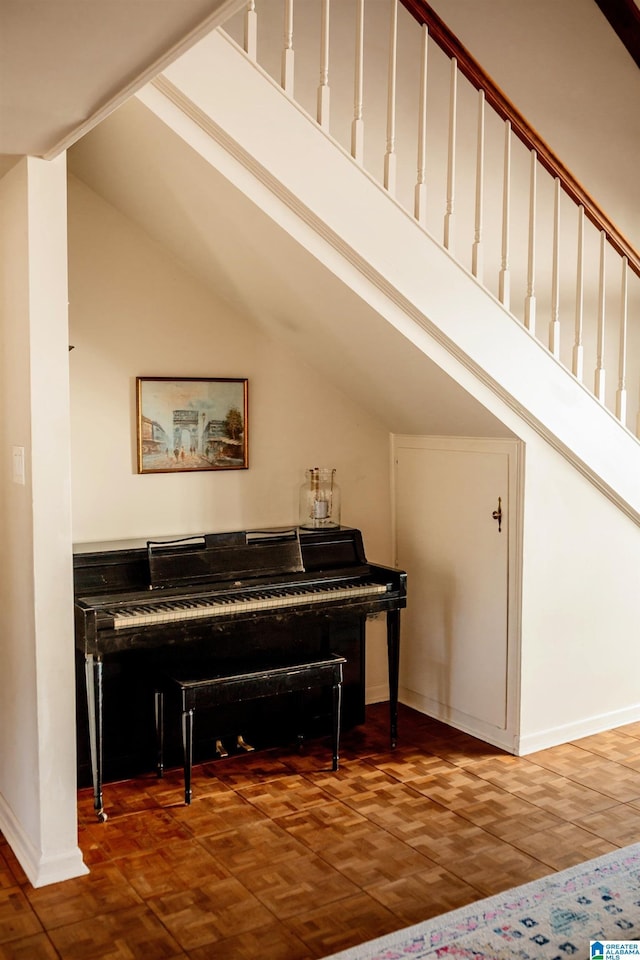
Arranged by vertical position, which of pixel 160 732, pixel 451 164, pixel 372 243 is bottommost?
pixel 160 732

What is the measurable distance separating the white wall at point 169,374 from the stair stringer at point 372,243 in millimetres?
929

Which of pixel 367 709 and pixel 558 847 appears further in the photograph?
pixel 367 709

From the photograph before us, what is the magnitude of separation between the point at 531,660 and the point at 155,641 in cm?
165

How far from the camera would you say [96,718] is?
335 cm

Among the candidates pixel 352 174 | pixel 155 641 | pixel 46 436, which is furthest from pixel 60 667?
pixel 352 174

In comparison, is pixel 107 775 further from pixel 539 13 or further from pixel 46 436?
pixel 539 13

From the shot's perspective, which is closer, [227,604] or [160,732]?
[227,604]

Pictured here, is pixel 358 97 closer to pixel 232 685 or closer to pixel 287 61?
pixel 287 61

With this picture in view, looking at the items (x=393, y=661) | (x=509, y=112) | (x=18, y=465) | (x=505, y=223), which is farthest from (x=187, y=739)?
(x=509, y=112)

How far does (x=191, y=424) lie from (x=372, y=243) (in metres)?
1.20

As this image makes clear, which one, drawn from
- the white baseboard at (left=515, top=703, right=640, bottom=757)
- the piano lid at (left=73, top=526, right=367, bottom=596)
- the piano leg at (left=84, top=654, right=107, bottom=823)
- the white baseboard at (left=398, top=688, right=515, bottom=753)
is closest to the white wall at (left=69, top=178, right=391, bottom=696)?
the piano lid at (left=73, top=526, right=367, bottom=596)

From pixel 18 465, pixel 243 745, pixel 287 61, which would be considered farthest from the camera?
pixel 243 745

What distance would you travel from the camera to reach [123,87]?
6.91 ft

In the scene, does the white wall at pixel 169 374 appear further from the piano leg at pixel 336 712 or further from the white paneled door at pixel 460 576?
the piano leg at pixel 336 712
